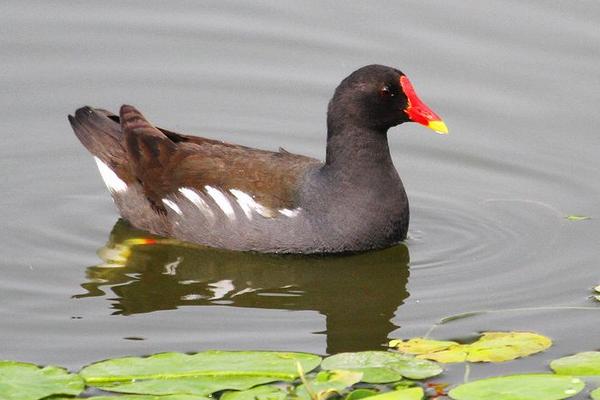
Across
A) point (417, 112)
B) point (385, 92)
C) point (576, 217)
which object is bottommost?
point (576, 217)

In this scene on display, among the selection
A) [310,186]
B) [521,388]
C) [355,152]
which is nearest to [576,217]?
[355,152]

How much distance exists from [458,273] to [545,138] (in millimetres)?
2268

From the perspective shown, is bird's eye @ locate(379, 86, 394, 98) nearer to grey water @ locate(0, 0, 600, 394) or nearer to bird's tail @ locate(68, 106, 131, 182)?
grey water @ locate(0, 0, 600, 394)

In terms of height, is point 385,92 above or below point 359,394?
above

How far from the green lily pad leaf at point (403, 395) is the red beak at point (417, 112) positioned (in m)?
3.17

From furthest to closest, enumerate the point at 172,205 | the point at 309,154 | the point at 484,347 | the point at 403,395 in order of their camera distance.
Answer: the point at 309,154, the point at 172,205, the point at 484,347, the point at 403,395

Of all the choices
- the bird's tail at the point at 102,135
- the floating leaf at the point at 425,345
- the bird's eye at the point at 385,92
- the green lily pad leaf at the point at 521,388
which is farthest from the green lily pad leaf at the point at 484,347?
the bird's tail at the point at 102,135

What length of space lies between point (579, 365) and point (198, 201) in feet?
11.0

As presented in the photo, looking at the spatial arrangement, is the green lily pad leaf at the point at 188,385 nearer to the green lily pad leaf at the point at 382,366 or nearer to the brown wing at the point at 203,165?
the green lily pad leaf at the point at 382,366

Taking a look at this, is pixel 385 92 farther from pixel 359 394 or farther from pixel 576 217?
pixel 359 394

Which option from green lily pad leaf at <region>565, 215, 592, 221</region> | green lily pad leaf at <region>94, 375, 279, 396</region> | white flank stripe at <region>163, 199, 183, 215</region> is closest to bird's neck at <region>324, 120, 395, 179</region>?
white flank stripe at <region>163, 199, 183, 215</region>

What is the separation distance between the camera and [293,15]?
39.2 feet

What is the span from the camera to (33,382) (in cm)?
624

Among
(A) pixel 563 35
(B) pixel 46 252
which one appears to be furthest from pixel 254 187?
(A) pixel 563 35
